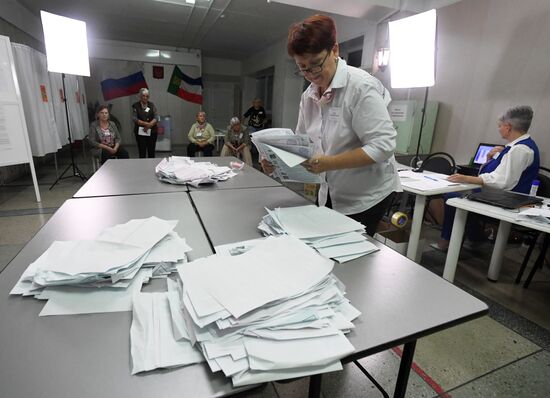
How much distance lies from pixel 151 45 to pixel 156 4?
3.69 m

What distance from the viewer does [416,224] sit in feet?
7.29

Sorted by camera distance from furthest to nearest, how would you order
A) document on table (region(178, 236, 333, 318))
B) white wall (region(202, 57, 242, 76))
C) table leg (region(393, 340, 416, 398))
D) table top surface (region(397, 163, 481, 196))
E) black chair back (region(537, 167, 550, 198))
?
1. white wall (region(202, 57, 242, 76))
2. black chair back (region(537, 167, 550, 198))
3. table top surface (region(397, 163, 481, 196))
4. table leg (region(393, 340, 416, 398))
5. document on table (region(178, 236, 333, 318))

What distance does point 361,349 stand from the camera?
0.57 m

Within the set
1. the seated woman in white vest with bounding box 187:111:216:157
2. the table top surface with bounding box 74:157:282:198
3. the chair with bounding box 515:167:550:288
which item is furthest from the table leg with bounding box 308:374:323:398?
the seated woman in white vest with bounding box 187:111:216:157

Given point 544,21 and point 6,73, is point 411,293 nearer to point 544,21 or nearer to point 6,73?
point 544,21

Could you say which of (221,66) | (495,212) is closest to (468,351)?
(495,212)

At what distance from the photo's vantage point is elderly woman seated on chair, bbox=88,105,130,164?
14.7 ft

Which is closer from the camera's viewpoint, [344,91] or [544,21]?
[344,91]

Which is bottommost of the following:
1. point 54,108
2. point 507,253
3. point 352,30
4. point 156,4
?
point 507,253

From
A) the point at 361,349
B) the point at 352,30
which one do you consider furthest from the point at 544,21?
the point at 361,349

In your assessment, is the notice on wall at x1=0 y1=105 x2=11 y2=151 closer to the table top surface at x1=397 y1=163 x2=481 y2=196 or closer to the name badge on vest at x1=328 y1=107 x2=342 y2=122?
the name badge on vest at x1=328 y1=107 x2=342 y2=122

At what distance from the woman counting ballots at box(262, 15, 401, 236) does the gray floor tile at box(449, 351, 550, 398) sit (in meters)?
0.84

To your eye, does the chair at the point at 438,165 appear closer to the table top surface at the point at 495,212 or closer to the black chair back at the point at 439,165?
the black chair back at the point at 439,165

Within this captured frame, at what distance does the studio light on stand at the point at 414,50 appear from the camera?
2.75 m
